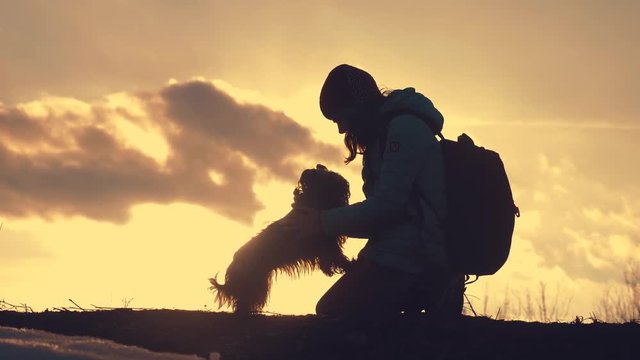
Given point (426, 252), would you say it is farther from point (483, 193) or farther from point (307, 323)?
point (307, 323)

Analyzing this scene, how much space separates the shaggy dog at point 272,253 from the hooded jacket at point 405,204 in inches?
46.3

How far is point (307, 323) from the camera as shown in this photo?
6180 millimetres

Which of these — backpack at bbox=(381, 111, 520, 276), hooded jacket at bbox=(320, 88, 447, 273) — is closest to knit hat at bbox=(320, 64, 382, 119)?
hooded jacket at bbox=(320, 88, 447, 273)

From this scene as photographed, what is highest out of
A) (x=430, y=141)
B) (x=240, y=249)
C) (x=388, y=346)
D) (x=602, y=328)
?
(x=430, y=141)

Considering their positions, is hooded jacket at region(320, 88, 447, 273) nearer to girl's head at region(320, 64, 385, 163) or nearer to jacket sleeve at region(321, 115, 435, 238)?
jacket sleeve at region(321, 115, 435, 238)

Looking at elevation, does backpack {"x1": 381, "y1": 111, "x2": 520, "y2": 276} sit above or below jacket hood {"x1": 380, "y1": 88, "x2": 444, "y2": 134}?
below

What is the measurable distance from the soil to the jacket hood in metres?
1.36

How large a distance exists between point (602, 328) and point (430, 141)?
6.02ft

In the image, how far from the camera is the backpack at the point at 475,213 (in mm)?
6027

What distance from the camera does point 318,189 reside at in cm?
730

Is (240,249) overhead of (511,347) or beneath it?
overhead

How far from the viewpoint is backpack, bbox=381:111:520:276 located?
19.8 ft

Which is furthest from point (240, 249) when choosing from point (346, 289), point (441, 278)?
point (441, 278)

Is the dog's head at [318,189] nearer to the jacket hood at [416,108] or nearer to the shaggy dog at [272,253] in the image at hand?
the shaggy dog at [272,253]
